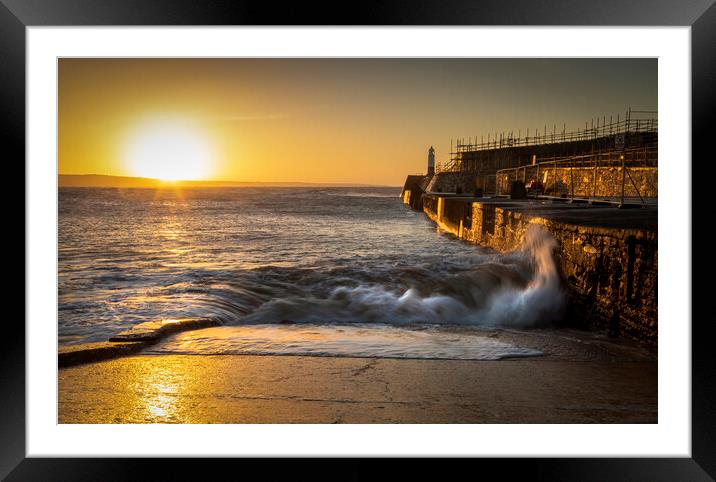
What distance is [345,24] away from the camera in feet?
9.05

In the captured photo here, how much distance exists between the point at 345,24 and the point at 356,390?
2099 mm

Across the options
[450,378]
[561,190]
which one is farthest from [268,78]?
[450,378]

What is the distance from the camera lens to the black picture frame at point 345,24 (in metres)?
2.74

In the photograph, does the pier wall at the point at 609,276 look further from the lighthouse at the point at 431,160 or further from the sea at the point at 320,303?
the lighthouse at the point at 431,160

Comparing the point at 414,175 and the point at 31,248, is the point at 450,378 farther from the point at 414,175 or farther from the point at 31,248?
the point at 414,175

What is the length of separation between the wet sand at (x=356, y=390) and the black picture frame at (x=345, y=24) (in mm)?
432

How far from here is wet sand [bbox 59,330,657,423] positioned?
329cm

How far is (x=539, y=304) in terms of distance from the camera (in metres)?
6.93

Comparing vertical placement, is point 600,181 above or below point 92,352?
above

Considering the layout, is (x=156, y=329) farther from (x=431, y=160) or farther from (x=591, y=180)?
(x=431, y=160)

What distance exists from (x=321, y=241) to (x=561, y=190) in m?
8.61

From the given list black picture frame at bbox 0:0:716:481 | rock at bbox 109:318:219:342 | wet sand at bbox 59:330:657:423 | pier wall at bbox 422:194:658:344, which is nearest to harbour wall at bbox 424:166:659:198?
pier wall at bbox 422:194:658:344

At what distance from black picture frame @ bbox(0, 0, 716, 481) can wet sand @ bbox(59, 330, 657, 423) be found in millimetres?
432

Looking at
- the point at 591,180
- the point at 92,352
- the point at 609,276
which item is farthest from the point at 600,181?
the point at 92,352
